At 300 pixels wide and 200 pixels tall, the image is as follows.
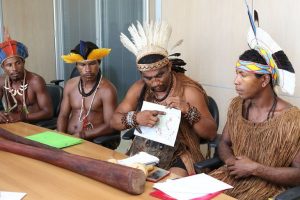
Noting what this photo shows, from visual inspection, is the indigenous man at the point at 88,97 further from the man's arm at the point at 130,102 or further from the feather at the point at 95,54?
the man's arm at the point at 130,102

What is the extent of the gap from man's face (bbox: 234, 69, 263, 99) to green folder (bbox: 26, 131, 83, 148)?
1.04 metres

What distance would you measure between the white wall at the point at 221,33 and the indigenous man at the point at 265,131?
818 mm

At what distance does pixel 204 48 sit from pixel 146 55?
50.5 inches

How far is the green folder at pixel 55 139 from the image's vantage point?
223 cm

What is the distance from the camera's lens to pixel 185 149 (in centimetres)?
240

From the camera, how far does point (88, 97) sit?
296 centimetres

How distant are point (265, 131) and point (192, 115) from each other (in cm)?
46

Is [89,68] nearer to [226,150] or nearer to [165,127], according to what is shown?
[165,127]

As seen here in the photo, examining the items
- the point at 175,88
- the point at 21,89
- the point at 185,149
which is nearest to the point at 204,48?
the point at 175,88

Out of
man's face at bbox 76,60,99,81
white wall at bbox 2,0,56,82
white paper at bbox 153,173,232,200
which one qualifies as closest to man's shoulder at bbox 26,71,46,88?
man's face at bbox 76,60,99,81

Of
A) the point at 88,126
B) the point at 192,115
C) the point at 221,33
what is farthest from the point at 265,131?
the point at 221,33

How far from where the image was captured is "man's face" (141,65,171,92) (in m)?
2.36

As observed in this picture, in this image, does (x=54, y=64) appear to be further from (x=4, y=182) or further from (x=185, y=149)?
(x=4, y=182)

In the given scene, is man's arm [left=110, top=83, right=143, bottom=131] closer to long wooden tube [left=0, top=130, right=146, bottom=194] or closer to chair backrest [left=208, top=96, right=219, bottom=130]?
chair backrest [left=208, top=96, right=219, bottom=130]
